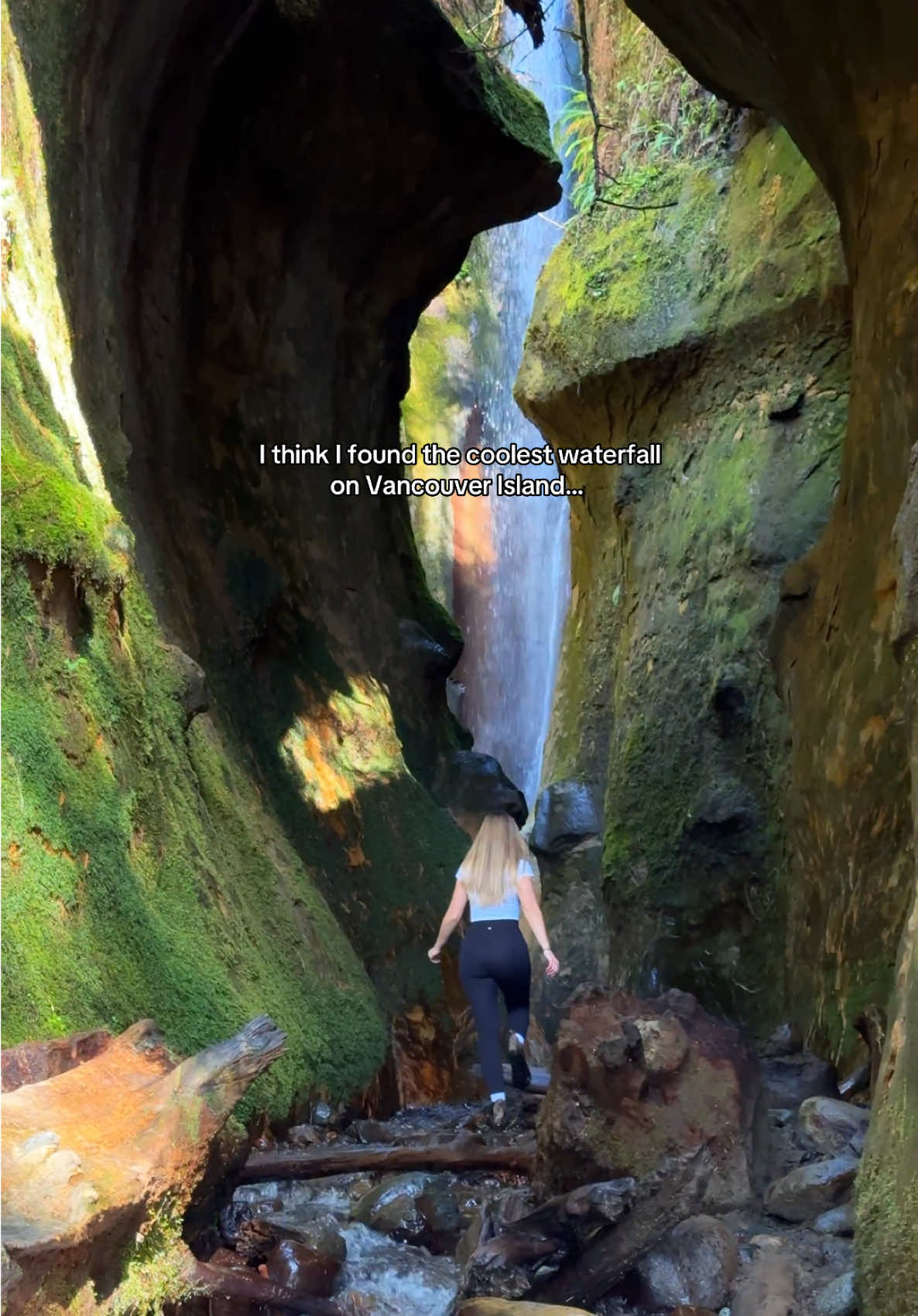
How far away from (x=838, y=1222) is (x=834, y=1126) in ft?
2.34

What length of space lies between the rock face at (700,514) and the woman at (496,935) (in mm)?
1672

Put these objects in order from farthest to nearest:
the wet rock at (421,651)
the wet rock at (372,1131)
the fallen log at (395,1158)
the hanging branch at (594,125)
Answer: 1. the wet rock at (421,651)
2. the hanging branch at (594,125)
3. the wet rock at (372,1131)
4. the fallen log at (395,1158)

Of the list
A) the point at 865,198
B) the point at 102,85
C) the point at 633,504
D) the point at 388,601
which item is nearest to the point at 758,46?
the point at 865,198

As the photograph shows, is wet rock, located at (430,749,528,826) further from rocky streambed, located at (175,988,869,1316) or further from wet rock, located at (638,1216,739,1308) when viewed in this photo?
wet rock, located at (638,1216,739,1308)

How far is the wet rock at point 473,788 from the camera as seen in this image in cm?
892

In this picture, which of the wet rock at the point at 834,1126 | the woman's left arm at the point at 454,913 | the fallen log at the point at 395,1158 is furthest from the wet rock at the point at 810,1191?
the woman's left arm at the point at 454,913

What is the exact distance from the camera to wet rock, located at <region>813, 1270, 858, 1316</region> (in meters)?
A: 2.60

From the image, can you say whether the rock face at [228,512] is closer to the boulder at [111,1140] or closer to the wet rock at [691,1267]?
the boulder at [111,1140]

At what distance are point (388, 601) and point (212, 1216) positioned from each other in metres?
6.64

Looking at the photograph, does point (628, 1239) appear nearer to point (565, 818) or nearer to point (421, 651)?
point (565, 818)

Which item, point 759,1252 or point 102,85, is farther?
point 102,85

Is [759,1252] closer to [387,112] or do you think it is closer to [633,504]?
[633,504]

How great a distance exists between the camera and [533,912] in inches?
203

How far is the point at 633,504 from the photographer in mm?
9133
